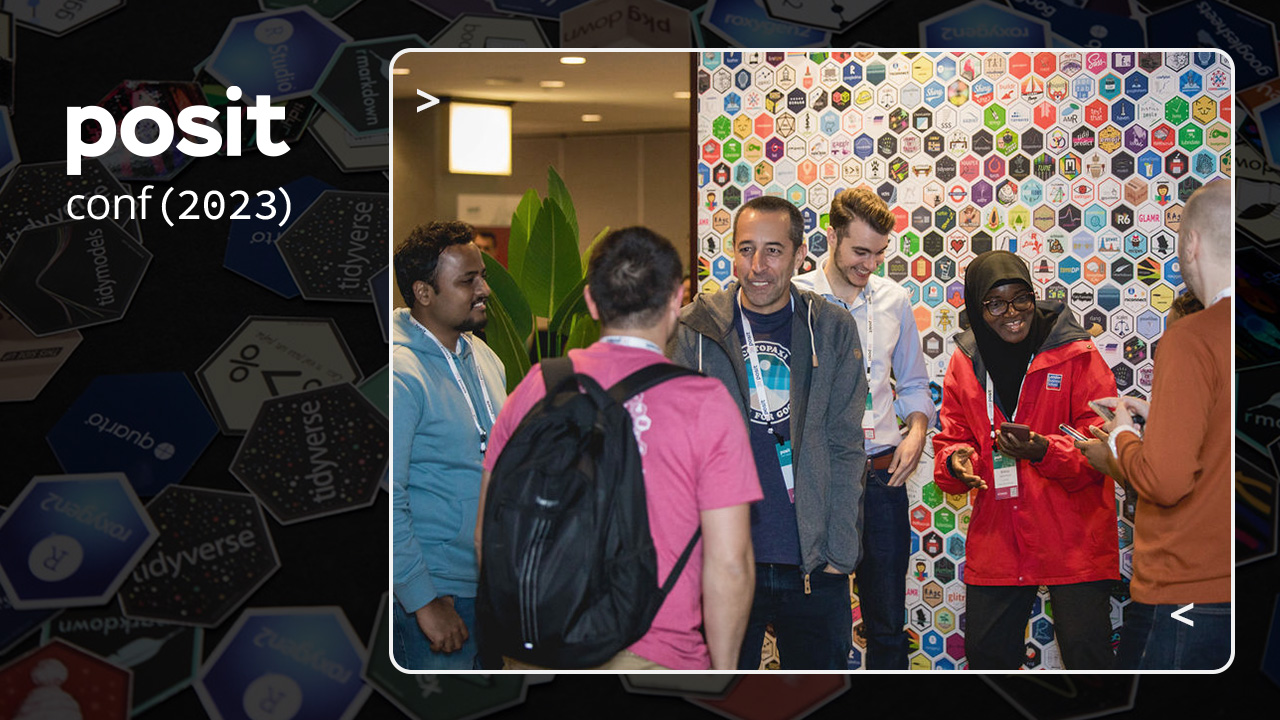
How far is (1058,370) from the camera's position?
8.22ft

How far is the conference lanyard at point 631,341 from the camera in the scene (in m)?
2.45

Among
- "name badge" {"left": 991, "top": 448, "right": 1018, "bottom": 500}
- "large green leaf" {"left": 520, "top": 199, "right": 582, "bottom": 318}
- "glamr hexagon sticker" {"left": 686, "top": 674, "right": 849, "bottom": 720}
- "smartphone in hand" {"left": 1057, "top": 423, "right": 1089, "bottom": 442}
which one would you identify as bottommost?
"glamr hexagon sticker" {"left": 686, "top": 674, "right": 849, "bottom": 720}

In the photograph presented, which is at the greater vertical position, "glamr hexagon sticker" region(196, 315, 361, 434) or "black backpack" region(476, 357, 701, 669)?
"glamr hexagon sticker" region(196, 315, 361, 434)

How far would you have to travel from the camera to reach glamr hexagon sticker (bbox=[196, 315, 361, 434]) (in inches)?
100

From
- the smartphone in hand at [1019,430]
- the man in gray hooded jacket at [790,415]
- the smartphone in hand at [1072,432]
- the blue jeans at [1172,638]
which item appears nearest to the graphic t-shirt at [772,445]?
the man in gray hooded jacket at [790,415]

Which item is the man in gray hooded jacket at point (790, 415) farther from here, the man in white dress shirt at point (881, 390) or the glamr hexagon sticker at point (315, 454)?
the glamr hexagon sticker at point (315, 454)

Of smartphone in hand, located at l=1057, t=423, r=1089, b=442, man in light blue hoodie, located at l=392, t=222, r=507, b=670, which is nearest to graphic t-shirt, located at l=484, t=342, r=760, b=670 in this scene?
man in light blue hoodie, located at l=392, t=222, r=507, b=670

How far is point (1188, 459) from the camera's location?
8.10 feet

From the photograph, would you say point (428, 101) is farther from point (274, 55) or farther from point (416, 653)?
point (416, 653)

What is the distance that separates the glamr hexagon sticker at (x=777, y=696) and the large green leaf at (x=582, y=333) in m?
0.86

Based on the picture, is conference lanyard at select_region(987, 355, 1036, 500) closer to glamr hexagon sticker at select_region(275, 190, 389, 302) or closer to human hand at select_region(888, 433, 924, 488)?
human hand at select_region(888, 433, 924, 488)

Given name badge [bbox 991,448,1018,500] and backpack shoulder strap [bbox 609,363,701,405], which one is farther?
name badge [bbox 991,448,1018,500]

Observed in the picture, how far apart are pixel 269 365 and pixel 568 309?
720 mm

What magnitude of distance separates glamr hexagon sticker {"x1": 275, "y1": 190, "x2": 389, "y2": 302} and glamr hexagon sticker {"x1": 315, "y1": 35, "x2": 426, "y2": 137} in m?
0.17
